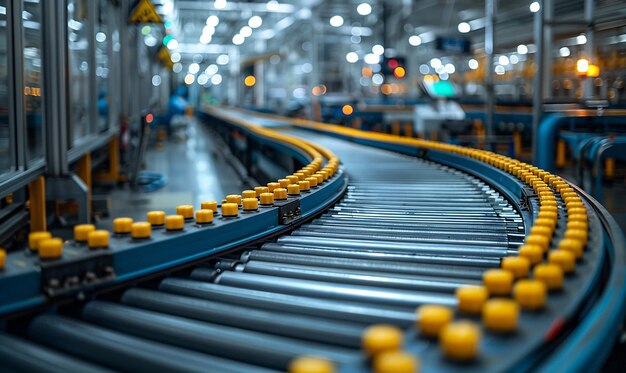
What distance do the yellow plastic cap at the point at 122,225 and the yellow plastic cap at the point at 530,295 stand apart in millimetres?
1154

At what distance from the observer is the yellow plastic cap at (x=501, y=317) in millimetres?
1145

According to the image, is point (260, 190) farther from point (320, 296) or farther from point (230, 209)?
point (320, 296)

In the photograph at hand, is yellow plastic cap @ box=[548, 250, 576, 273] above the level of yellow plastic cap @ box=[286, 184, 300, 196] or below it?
below

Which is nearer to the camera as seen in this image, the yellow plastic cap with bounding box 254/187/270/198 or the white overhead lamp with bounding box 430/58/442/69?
the yellow plastic cap with bounding box 254/187/270/198

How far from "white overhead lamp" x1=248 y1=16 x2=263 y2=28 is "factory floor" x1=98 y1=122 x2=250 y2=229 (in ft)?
36.3

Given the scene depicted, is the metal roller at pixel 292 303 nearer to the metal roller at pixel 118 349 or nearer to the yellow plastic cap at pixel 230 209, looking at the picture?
the metal roller at pixel 118 349

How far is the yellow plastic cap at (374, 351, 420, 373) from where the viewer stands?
957mm

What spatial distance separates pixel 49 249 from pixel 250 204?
90 centimetres

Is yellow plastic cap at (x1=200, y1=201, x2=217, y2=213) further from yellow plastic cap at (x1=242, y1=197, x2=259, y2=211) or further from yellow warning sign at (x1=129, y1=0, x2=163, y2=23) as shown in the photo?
yellow warning sign at (x1=129, y1=0, x2=163, y2=23)

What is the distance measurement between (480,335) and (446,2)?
1820 cm

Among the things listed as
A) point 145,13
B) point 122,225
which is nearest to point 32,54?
point 145,13

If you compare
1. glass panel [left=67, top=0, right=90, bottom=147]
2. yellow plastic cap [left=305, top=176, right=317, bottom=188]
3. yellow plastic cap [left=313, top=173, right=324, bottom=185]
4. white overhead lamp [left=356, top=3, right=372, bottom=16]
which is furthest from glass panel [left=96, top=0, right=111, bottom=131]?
white overhead lamp [left=356, top=3, right=372, bottom=16]

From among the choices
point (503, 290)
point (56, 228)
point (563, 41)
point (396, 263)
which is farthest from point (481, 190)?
point (563, 41)

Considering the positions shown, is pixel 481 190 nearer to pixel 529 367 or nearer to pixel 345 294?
pixel 345 294
